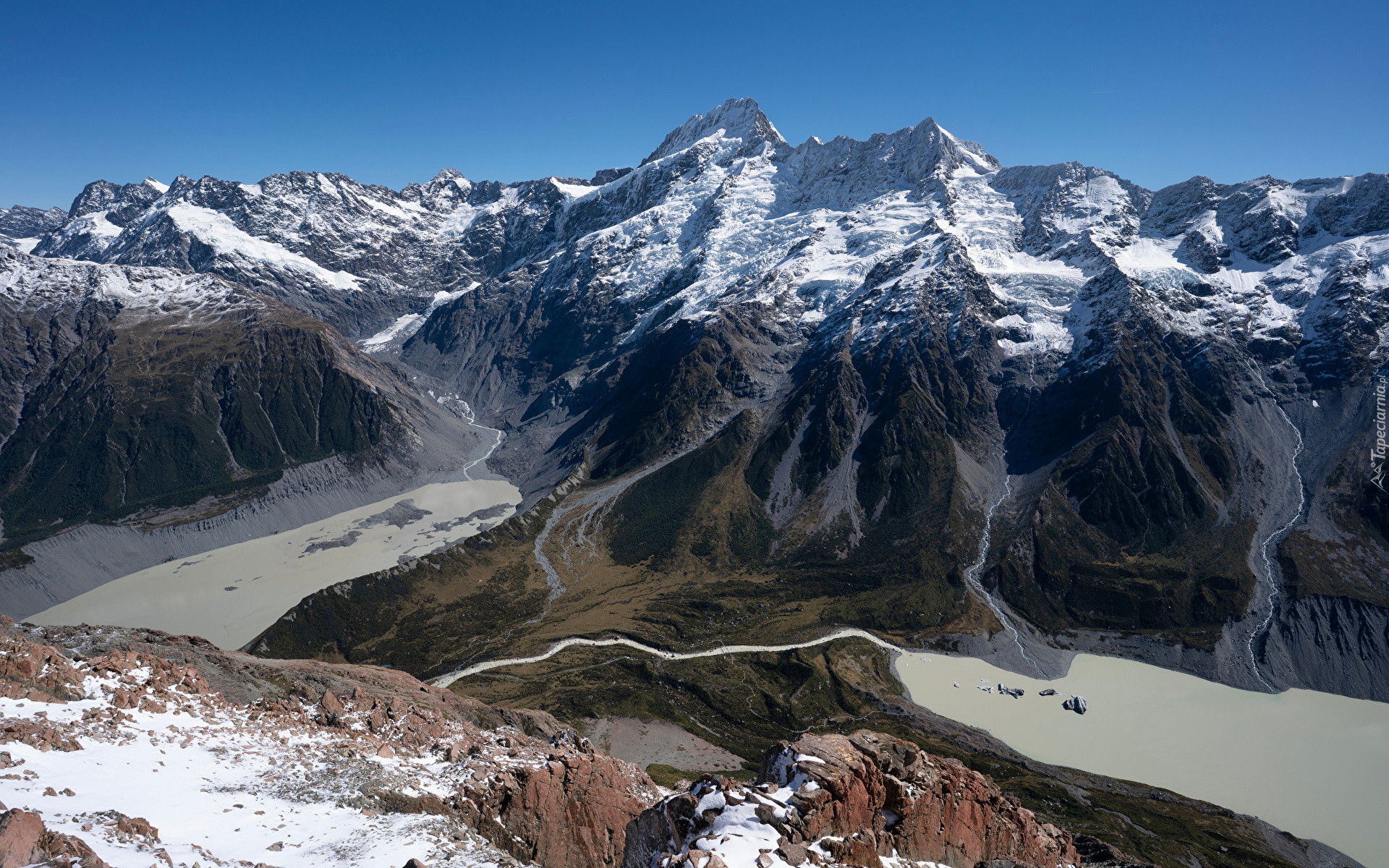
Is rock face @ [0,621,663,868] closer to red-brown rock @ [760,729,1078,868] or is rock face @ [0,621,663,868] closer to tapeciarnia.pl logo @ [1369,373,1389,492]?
red-brown rock @ [760,729,1078,868]

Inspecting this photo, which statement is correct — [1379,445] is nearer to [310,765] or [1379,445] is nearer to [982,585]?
[982,585]

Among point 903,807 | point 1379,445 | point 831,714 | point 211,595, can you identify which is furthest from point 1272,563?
point 211,595

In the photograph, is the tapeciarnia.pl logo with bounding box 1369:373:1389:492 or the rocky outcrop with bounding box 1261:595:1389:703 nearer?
the rocky outcrop with bounding box 1261:595:1389:703

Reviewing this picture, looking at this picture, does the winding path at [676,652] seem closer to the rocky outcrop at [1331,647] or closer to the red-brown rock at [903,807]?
the rocky outcrop at [1331,647]

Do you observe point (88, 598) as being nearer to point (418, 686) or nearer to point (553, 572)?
point (553, 572)

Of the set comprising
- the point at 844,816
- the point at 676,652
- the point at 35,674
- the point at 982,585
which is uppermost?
the point at 35,674

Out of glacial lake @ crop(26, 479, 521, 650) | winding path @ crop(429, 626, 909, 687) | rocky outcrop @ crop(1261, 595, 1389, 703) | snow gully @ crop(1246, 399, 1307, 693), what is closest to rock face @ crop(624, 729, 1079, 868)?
winding path @ crop(429, 626, 909, 687)
